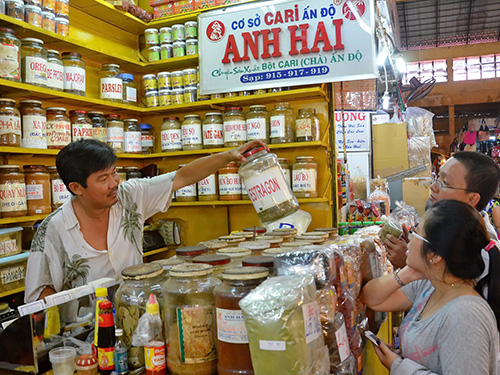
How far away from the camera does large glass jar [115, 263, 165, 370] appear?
42.0 inches

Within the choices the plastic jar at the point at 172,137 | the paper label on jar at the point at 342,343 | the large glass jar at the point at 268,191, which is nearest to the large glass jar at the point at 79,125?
the plastic jar at the point at 172,137

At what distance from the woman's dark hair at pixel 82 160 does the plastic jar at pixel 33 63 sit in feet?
3.30

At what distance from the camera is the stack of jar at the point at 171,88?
3352mm

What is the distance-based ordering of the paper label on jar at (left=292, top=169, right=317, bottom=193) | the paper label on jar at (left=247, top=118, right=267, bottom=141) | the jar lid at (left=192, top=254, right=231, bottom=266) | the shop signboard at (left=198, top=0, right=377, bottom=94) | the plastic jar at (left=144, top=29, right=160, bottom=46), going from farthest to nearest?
1. the plastic jar at (left=144, top=29, right=160, bottom=46)
2. the paper label on jar at (left=247, top=118, right=267, bottom=141)
3. the paper label on jar at (left=292, top=169, right=317, bottom=193)
4. the shop signboard at (left=198, top=0, right=377, bottom=94)
5. the jar lid at (left=192, top=254, right=231, bottom=266)

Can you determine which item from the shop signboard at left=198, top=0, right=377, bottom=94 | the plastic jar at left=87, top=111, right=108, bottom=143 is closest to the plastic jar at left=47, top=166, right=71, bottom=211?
the plastic jar at left=87, top=111, right=108, bottom=143

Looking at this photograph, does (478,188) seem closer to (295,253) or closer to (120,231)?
(295,253)

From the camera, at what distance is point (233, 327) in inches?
37.6

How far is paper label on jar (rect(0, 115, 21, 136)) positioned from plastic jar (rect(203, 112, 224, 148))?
125 cm

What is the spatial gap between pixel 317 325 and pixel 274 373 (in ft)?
0.46

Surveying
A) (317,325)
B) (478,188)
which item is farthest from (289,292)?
(478,188)

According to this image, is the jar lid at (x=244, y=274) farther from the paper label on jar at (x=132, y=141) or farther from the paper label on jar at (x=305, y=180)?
the paper label on jar at (x=132, y=141)

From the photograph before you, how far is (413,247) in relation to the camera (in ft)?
4.42

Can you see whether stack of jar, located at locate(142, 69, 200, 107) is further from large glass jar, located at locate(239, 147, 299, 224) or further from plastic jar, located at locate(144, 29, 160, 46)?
large glass jar, located at locate(239, 147, 299, 224)

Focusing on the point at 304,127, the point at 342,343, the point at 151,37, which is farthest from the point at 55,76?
the point at 342,343
